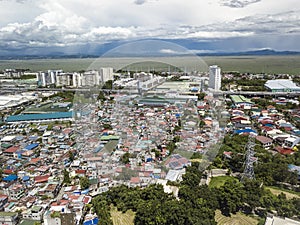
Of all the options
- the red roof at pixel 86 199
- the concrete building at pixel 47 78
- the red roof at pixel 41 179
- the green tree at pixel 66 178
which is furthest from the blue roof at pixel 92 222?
the concrete building at pixel 47 78

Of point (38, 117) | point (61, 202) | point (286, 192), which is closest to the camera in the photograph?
point (61, 202)

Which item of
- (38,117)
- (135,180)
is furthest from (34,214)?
(38,117)

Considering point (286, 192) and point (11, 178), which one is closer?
point (286, 192)

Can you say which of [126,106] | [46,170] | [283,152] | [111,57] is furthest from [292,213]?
[126,106]

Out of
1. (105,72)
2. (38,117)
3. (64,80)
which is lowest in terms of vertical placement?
(38,117)

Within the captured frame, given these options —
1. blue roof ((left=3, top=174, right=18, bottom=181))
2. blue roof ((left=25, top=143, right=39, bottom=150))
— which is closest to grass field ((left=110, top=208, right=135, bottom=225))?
blue roof ((left=3, top=174, right=18, bottom=181))

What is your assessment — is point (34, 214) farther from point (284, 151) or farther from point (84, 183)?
point (284, 151)

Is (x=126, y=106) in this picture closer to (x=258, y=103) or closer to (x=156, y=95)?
(x=156, y=95)
